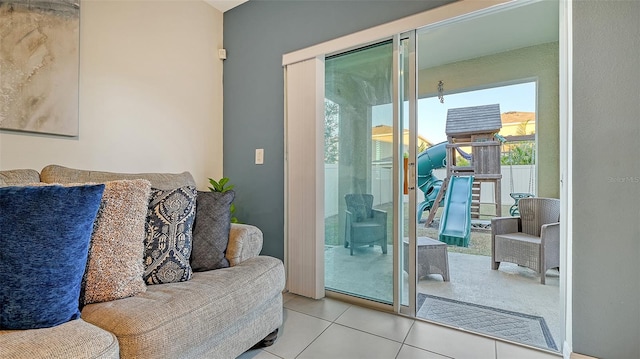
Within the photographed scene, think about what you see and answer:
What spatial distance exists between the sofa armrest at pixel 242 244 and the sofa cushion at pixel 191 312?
97 mm

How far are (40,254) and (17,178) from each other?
61 cm

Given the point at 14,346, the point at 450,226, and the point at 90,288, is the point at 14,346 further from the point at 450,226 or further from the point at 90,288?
the point at 450,226

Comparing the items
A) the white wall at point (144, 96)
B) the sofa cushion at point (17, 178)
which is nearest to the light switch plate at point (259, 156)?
the white wall at point (144, 96)

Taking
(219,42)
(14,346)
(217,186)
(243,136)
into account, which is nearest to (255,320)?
(14,346)

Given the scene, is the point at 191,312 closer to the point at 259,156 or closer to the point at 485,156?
the point at 259,156

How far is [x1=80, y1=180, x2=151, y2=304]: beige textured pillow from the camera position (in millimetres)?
1145

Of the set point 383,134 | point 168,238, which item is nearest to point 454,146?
point 383,134

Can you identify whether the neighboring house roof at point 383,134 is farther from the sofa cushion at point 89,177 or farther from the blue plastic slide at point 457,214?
the blue plastic slide at point 457,214

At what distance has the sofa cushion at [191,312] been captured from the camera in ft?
3.26

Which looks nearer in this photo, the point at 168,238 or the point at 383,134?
the point at 168,238

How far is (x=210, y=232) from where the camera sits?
1.59 meters
